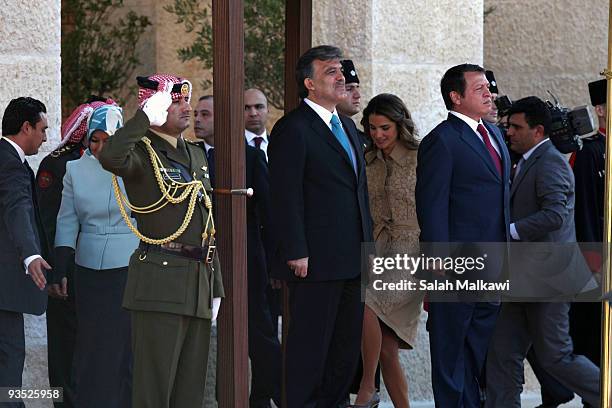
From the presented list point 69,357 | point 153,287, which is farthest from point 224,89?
point 69,357

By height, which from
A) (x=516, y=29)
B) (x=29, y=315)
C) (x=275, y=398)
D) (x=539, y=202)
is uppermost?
(x=516, y=29)

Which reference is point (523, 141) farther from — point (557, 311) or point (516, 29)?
point (516, 29)

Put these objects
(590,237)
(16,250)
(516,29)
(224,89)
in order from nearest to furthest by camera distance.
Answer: (224,89) < (16,250) < (590,237) < (516,29)

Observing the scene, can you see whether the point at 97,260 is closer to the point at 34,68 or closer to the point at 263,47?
the point at 34,68

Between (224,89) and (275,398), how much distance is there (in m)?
2.41

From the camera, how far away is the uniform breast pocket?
18.2ft

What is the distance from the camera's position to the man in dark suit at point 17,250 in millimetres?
6281

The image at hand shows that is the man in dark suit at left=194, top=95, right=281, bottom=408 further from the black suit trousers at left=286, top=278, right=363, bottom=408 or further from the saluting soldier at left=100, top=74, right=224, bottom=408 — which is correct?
the saluting soldier at left=100, top=74, right=224, bottom=408

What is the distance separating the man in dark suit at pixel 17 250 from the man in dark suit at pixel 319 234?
1.12m

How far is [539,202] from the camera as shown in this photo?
23.7 ft

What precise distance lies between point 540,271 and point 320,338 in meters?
1.39

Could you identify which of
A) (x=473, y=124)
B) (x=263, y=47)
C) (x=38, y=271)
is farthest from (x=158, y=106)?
(x=263, y=47)

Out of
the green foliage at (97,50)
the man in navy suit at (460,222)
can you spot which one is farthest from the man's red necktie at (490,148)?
the green foliage at (97,50)

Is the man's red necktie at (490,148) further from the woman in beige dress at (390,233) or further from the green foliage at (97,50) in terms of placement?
the green foliage at (97,50)
